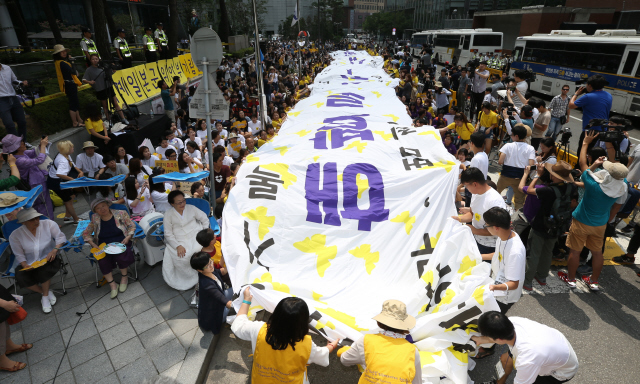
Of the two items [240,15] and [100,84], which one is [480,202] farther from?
[240,15]

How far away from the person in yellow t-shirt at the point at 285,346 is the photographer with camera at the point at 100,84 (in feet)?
29.4

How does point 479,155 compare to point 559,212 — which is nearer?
point 559,212

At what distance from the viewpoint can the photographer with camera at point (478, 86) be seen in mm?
11616

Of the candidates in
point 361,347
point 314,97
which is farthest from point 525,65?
point 361,347

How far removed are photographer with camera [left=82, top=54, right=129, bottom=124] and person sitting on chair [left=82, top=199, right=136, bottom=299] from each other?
585 centimetres

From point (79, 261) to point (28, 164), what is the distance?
6.67ft

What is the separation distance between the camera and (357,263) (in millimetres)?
4211

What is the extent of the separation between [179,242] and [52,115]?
271 inches

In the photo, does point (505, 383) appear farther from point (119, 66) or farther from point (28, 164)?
point (119, 66)

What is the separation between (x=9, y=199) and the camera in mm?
4242

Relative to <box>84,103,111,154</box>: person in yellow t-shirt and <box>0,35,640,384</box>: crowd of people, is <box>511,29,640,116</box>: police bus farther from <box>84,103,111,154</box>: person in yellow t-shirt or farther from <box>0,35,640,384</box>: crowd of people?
<box>84,103,111,154</box>: person in yellow t-shirt

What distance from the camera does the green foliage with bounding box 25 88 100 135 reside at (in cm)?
858

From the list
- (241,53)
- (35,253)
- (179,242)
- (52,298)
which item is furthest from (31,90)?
(241,53)

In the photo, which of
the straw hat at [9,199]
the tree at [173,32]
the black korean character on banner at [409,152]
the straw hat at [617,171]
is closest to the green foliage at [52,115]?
the straw hat at [9,199]
